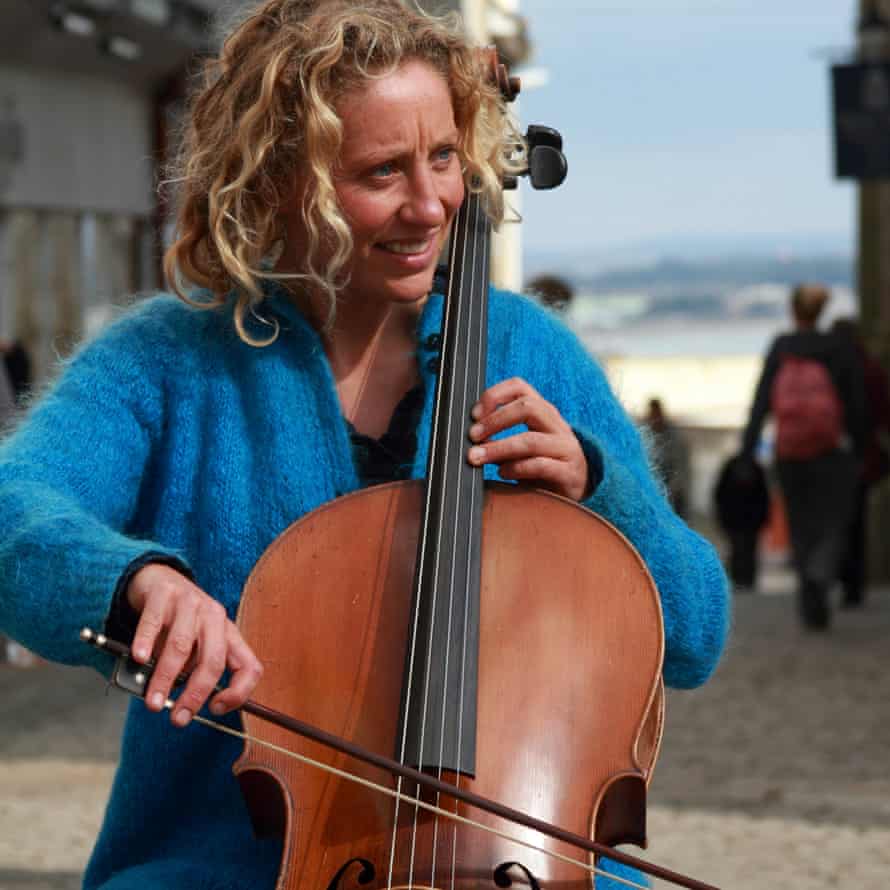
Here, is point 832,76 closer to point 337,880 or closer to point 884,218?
point 884,218

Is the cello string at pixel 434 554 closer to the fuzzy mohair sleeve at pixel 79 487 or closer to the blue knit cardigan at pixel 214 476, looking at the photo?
the blue knit cardigan at pixel 214 476

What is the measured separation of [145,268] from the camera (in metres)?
15.4

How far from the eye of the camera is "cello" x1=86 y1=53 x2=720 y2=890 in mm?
1979

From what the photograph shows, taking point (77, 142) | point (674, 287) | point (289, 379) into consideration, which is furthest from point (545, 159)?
point (674, 287)

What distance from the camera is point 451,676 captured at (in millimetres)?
2066

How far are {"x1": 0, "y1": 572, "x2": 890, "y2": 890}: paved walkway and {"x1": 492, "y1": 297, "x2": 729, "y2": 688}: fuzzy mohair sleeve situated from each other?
2.83 meters

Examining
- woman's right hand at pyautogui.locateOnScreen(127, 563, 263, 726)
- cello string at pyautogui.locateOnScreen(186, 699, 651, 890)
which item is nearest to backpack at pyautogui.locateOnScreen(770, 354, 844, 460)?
cello string at pyautogui.locateOnScreen(186, 699, 651, 890)

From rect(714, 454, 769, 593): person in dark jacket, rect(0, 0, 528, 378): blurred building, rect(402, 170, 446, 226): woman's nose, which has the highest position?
rect(0, 0, 528, 378): blurred building

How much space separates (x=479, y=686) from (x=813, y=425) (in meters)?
7.27

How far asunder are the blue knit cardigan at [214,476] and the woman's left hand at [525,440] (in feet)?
0.15

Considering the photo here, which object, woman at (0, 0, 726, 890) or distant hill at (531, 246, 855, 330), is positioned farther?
distant hill at (531, 246, 855, 330)

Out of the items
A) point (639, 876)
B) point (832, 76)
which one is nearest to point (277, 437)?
point (639, 876)

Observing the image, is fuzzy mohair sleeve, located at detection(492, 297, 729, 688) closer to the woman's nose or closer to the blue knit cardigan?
the blue knit cardigan

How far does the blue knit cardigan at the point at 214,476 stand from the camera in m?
2.21
